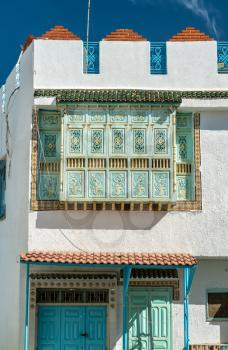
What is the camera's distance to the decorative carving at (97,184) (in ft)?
46.6

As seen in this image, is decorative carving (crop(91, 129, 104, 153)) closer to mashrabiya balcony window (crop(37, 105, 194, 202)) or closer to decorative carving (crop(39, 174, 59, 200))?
mashrabiya balcony window (crop(37, 105, 194, 202))

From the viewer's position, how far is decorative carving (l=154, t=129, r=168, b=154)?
14.4 metres

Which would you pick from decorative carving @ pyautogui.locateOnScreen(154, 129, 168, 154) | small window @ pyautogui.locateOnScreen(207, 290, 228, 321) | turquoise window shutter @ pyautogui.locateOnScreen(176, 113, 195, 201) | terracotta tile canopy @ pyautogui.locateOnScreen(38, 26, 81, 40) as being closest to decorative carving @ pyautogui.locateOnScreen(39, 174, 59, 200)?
decorative carving @ pyautogui.locateOnScreen(154, 129, 168, 154)

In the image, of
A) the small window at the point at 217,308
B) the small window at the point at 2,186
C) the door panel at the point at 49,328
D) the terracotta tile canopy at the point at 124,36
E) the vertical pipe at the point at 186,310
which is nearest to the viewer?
the vertical pipe at the point at 186,310

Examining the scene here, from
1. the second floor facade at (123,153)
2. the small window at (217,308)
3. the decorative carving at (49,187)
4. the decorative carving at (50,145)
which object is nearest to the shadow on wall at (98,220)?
the second floor facade at (123,153)

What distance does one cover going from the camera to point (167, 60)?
14.9 metres

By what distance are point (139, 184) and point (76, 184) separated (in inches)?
52.0

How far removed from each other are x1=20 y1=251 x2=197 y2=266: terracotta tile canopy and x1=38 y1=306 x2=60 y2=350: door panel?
136 cm

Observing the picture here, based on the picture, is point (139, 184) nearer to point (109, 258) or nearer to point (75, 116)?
point (109, 258)

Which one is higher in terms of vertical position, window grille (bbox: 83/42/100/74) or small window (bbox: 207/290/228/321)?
window grille (bbox: 83/42/100/74)

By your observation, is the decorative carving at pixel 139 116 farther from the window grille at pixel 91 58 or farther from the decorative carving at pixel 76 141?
the window grille at pixel 91 58

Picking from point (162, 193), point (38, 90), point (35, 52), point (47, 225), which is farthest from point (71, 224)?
point (35, 52)

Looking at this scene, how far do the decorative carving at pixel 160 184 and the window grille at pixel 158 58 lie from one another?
2338 mm

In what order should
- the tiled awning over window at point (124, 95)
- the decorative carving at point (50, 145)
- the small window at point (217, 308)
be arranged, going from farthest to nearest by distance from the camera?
the decorative carving at point (50, 145) → the small window at point (217, 308) → the tiled awning over window at point (124, 95)
